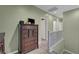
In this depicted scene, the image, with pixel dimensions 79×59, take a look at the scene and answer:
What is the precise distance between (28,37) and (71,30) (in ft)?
2.79

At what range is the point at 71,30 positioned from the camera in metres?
1.64

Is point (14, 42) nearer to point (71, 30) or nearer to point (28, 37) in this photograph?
point (28, 37)

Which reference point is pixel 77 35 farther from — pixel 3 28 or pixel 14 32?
pixel 3 28

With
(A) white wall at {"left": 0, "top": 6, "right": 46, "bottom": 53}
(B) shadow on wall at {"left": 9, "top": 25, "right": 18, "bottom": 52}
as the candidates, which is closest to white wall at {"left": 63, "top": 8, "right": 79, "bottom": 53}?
(A) white wall at {"left": 0, "top": 6, "right": 46, "bottom": 53}

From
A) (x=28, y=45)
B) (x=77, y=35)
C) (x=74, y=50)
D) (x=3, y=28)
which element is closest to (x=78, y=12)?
(x=77, y=35)

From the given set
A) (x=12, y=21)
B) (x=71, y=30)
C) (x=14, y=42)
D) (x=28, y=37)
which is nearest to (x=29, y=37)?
(x=28, y=37)

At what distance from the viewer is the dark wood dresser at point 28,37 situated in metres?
1.73

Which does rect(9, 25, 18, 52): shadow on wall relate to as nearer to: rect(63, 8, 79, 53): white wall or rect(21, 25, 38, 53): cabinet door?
rect(21, 25, 38, 53): cabinet door

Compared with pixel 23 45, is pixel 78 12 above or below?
above

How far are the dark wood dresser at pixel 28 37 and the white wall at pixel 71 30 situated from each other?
564 mm

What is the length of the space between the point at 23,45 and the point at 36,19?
0.57 meters

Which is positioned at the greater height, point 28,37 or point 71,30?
point 71,30

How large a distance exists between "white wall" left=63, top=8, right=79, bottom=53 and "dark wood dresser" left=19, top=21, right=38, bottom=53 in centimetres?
56

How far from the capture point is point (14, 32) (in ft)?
5.23
